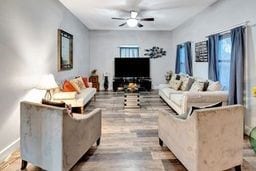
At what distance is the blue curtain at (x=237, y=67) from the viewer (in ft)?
15.0

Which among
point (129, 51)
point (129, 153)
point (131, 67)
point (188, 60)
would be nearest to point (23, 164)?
point (129, 153)

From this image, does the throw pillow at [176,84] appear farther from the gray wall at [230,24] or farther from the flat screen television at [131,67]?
the flat screen television at [131,67]

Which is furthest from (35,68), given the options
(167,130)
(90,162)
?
(167,130)

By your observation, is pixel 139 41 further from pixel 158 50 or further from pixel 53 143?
pixel 53 143

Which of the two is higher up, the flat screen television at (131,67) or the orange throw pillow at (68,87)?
the flat screen television at (131,67)

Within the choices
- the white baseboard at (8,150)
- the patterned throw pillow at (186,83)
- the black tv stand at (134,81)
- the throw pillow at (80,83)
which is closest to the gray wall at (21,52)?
the white baseboard at (8,150)

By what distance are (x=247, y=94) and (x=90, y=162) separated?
122 inches

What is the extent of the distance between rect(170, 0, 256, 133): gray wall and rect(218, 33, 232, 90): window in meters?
0.29

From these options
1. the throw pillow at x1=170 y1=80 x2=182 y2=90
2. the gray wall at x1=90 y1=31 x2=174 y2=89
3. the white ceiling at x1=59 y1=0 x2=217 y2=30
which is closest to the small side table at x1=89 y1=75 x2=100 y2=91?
the gray wall at x1=90 y1=31 x2=174 y2=89

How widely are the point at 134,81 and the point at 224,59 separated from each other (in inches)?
215

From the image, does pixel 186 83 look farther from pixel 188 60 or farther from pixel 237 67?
pixel 237 67

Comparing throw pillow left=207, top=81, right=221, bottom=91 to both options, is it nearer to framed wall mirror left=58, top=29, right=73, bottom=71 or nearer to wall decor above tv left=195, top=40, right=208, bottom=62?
wall decor above tv left=195, top=40, right=208, bottom=62

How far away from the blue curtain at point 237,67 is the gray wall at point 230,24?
4.5 inches

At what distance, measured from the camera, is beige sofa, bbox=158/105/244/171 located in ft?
8.34
